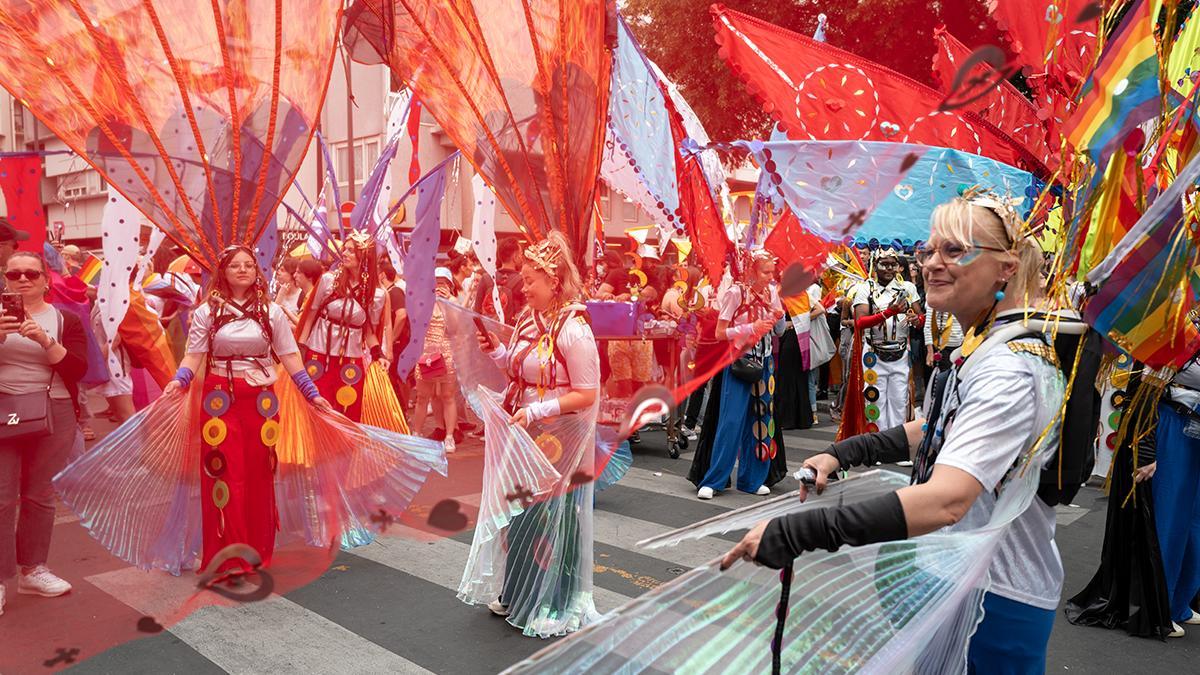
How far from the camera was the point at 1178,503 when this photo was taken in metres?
4.57

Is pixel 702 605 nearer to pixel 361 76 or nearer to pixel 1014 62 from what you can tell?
pixel 1014 62

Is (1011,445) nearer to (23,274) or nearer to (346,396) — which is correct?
(23,274)

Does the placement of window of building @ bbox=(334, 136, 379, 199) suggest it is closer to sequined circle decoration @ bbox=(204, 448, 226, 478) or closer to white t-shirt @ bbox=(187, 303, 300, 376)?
white t-shirt @ bbox=(187, 303, 300, 376)

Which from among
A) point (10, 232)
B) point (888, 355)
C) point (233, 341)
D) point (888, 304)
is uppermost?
point (10, 232)

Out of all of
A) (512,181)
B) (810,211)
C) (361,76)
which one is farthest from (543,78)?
(361,76)

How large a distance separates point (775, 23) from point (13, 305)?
1378 cm

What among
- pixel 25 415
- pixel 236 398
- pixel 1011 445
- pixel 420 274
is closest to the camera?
pixel 1011 445

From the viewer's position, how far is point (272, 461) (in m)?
5.16

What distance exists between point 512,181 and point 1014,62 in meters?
2.67

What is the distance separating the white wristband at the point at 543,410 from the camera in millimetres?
4012

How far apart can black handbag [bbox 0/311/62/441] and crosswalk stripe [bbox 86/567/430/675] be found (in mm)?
1008
